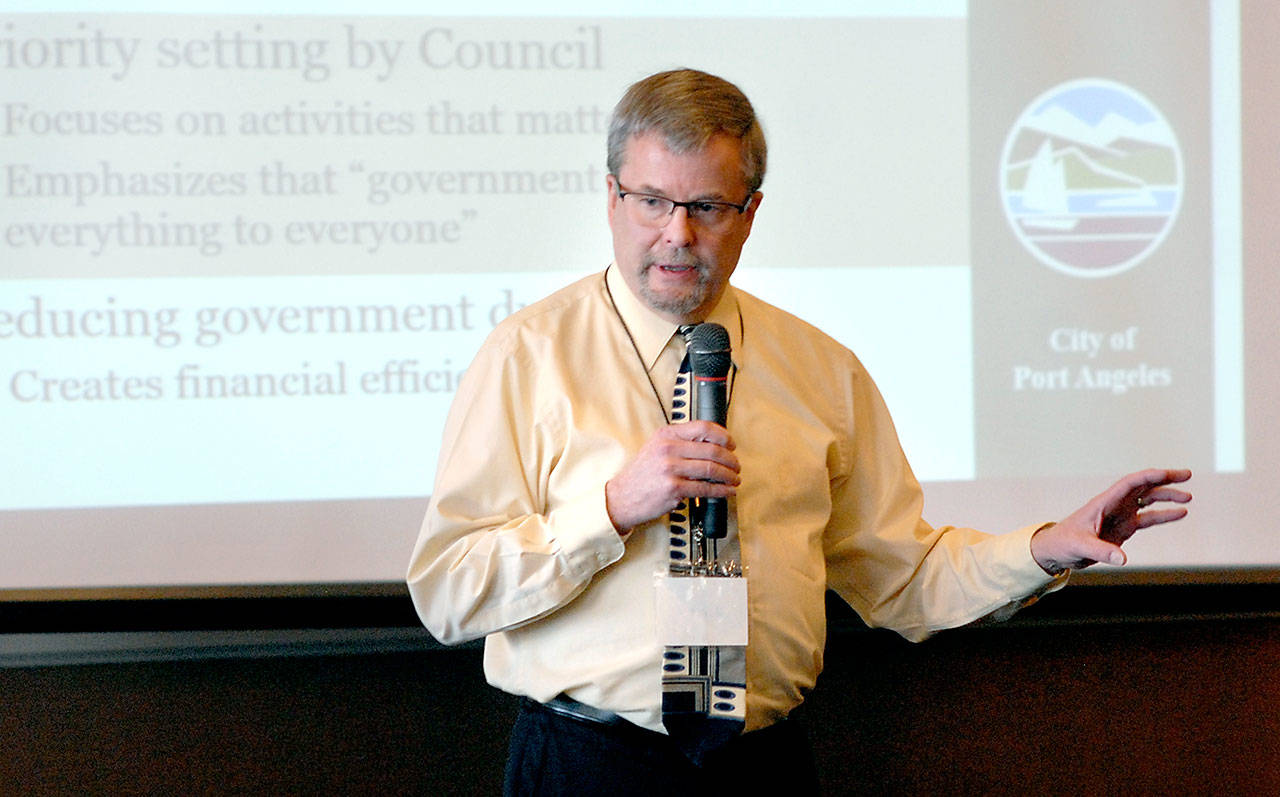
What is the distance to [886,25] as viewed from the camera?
8.85 ft

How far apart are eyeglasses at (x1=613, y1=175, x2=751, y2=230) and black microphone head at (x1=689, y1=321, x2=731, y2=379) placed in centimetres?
16

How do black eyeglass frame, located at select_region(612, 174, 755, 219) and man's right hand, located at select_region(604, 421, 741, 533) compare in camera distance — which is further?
black eyeglass frame, located at select_region(612, 174, 755, 219)

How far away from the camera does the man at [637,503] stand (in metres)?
1.55

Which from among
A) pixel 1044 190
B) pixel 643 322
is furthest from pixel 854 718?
pixel 643 322

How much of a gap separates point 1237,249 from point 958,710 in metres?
1.28

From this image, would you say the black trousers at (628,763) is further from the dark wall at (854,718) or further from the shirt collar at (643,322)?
the dark wall at (854,718)

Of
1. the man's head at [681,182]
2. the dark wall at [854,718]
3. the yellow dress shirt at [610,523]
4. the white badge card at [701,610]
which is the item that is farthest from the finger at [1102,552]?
the dark wall at [854,718]

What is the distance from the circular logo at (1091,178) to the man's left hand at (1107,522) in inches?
48.6

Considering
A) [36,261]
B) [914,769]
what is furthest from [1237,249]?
[36,261]

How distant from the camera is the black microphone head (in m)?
1.51

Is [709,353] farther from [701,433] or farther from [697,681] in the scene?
[697,681]

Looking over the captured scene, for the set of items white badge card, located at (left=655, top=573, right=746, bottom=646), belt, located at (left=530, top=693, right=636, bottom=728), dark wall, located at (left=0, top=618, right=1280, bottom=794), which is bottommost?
dark wall, located at (left=0, top=618, right=1280, bottom=794)

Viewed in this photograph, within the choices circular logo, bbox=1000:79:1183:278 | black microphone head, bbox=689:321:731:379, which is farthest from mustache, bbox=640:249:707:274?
circular logo, bbox=1000:79:1183:278

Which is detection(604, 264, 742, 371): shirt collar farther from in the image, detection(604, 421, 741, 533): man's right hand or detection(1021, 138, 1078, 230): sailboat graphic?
detection(1021, 138, 1078, 230): sailboat graphic
